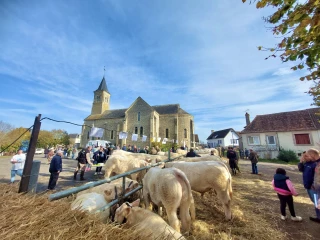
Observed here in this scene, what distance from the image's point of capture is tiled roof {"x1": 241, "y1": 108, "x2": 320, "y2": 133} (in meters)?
21.7

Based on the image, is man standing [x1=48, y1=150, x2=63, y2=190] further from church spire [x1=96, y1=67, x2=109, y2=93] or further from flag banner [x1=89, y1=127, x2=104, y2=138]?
church spire [x1=96, y1=67, x2=109, y2=93]

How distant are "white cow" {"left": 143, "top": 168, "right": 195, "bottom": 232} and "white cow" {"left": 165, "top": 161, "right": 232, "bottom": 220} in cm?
98

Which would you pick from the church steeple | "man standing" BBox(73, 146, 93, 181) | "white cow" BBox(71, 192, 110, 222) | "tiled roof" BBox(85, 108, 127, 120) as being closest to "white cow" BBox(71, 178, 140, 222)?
"white cow" BBox(71, 192, 110, 222)

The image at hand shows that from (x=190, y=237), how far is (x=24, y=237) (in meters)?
2.92

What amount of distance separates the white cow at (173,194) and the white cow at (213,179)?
3.23 ft

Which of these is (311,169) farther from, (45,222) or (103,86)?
(103,86)

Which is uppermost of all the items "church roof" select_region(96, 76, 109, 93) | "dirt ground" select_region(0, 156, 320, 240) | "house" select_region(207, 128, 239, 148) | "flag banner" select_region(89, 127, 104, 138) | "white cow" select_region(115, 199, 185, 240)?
"church roof" select_region(96, 76, 109, 93)

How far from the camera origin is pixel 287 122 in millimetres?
23656

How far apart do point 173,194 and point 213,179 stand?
60.8 inches

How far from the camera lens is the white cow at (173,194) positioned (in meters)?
3.08

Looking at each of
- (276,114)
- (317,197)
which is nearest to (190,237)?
(317,197)

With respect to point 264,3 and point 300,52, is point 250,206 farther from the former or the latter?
point 264,3

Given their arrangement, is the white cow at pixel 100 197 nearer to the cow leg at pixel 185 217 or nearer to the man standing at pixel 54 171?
the cow leg at pixel 185 217

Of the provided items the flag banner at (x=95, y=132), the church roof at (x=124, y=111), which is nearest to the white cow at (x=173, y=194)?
the flag banner at (x=95, y=132)
